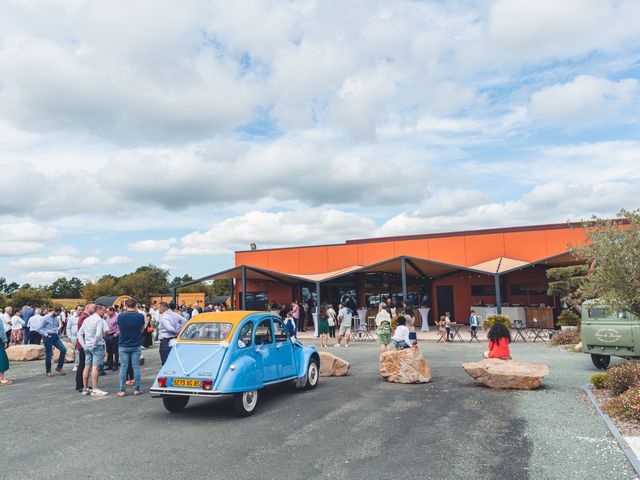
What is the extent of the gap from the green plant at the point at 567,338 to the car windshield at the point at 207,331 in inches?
490

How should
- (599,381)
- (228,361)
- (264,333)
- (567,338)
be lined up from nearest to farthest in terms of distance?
(228,361), (264,333), (599,381), (567,338)

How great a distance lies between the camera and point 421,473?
15.6ft

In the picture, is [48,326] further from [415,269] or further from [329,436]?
[415,269]

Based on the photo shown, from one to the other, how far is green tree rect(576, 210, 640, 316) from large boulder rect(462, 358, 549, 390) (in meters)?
1.75

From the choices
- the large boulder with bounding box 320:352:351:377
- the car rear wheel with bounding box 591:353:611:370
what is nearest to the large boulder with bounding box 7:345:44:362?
the large boulder with bounding box 320:352:351:377

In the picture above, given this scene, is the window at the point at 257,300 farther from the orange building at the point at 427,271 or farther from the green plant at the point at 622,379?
the green plant at the point at 622,379

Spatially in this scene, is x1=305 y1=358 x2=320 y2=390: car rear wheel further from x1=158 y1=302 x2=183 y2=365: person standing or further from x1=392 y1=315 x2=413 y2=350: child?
x1=158 y1=302 x2=183 y2=365: person standing

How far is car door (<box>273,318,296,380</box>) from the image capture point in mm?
8352

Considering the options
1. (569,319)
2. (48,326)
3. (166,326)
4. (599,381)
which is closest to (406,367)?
(599,381)

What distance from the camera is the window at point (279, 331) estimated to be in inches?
334

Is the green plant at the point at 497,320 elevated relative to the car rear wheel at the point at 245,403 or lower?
elevated

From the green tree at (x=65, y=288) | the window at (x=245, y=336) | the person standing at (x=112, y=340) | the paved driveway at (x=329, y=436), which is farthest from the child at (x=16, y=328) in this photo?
the green tree at (x=65, y=288)

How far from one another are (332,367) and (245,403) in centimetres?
378

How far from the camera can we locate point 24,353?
14.9 m
